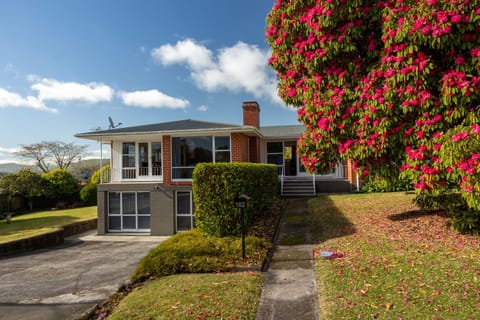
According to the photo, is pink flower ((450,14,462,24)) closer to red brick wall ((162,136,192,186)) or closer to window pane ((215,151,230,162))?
window pane ((215,151,230,162))

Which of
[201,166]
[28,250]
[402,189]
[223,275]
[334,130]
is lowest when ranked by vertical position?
[28,250]

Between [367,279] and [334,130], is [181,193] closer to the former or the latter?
[334,130]

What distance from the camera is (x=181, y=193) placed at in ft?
45.6

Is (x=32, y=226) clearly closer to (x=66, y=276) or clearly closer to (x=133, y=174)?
(x=133, y=174)

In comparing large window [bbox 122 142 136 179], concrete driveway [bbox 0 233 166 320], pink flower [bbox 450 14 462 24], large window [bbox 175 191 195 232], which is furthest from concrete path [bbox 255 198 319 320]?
large window [bbox 122 142 136 179]

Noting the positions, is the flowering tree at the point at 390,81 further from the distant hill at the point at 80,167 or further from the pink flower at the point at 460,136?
the distant hill at the point at 80,167

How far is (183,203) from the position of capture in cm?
1388

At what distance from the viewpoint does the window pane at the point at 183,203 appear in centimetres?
1384

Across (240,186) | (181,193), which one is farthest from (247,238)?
(181,193)

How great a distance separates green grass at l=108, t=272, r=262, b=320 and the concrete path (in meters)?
0.21

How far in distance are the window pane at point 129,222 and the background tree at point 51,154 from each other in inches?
1416

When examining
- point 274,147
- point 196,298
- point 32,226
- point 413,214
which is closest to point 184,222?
point 274,147

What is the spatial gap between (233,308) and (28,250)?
1198cm

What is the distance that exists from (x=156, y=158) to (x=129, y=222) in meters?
3.65
